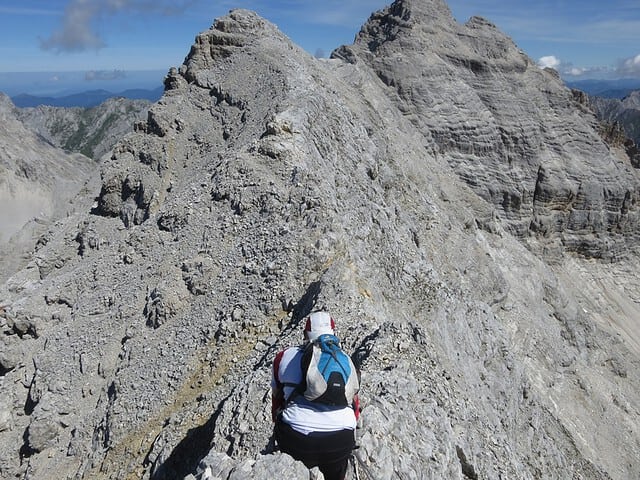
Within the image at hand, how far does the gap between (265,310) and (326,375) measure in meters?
8.66

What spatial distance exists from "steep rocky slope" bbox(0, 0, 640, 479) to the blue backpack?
139 cm

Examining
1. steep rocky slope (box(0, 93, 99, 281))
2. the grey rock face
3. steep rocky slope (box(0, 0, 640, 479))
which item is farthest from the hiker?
steep rocky slope (box(0, 93, 99, 281))

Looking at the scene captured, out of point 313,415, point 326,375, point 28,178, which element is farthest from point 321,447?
point 28,178

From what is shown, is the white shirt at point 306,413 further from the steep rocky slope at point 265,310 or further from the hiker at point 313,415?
the steep rocky slope at point 265,310

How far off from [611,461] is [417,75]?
1934 inches

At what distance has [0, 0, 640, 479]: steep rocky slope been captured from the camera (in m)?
13.2

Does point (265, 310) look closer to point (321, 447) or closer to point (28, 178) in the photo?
point (321, 447)

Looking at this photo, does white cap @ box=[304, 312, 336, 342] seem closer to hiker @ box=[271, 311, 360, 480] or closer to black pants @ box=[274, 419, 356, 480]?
hiker @ box=[271, 311, 360, 480]

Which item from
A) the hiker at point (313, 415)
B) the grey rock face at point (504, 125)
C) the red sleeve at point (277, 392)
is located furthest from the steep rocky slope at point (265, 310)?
the grey rock face at point (504, 125)

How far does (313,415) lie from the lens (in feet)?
26.3

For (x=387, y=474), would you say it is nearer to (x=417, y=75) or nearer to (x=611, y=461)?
(x=611, y=461)

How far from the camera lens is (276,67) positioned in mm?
32969

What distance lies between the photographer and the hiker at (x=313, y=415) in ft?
26.3

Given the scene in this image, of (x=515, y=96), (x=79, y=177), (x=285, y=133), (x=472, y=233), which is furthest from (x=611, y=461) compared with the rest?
(x=79, y=177)
